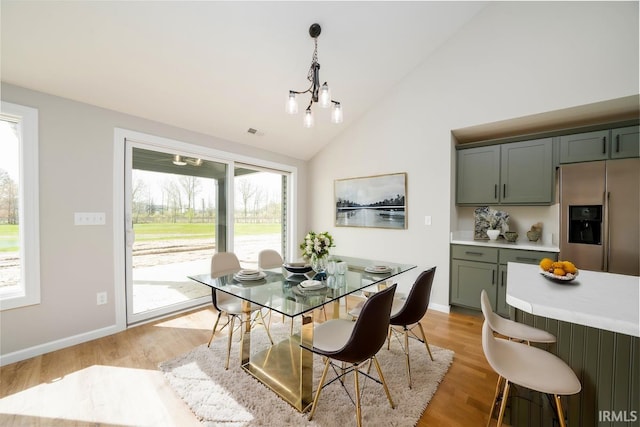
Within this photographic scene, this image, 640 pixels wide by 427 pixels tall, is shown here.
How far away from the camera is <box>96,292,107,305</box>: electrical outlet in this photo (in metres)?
2.56

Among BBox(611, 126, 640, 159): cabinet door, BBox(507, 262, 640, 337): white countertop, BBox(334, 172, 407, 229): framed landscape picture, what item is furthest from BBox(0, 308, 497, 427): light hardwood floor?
BBox(611, 126, 640, 159): cabinet door

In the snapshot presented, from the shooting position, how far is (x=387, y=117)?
12.3 feet

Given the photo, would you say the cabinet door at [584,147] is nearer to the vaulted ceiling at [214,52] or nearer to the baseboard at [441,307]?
the vaulted ceiling at [214,52]

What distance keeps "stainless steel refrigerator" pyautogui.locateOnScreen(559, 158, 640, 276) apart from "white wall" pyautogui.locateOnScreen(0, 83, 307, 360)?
459cm

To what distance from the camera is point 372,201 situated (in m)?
3.94

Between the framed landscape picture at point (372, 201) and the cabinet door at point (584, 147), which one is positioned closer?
the cabinet door at point (584, 147)

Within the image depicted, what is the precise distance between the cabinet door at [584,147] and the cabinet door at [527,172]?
0.37 feet

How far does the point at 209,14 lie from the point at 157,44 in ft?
1.70

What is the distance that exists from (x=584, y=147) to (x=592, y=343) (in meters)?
2.44

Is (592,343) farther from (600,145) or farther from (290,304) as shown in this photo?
(600,145)

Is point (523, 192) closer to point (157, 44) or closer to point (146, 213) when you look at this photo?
point (157, 44)

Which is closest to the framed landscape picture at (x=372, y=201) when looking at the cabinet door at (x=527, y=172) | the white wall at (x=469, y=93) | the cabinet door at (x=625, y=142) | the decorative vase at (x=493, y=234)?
the white wall at (x=469, y=93)

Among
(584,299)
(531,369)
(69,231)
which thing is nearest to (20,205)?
(69,231)

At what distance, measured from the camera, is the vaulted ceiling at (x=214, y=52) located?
6.35 feet
